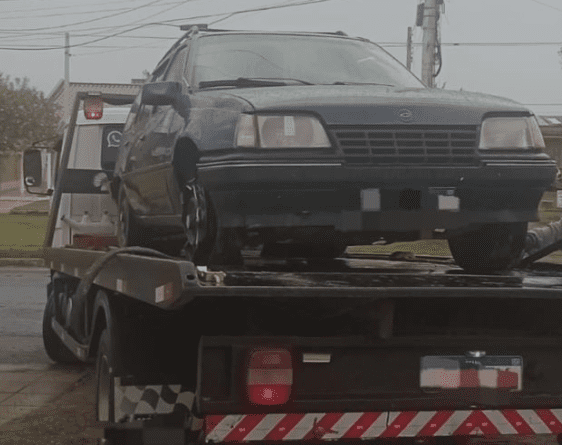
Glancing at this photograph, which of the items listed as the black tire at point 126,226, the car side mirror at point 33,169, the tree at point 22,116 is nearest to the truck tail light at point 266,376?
the black tire at point 126,226

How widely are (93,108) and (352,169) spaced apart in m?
4.00

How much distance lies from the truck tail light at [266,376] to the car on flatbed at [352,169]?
0.88 meters

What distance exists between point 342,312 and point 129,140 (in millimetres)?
3055

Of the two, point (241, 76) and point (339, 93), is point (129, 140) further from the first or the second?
point (339, 93)

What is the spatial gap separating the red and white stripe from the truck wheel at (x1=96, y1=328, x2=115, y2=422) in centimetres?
62

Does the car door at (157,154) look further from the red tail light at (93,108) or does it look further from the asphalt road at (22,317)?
the asphalt road at (22,317)

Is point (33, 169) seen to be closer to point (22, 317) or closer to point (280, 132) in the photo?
point (22, 317)

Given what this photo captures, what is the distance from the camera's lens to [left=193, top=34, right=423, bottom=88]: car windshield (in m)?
5.87

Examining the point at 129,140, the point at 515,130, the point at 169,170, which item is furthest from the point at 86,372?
the point at 515,130

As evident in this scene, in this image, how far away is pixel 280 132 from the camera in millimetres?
4906

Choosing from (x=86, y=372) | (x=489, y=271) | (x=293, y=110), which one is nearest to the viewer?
(x=293, y=110)

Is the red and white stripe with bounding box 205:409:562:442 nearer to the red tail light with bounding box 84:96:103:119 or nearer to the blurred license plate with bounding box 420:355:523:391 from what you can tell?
the blurred license plate with bounding box 420:355:523:391

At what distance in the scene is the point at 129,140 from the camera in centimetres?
678

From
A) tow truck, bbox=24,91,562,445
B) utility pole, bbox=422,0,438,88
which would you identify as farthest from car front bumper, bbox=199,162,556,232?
utility pole, bbox=422,0,438,88
